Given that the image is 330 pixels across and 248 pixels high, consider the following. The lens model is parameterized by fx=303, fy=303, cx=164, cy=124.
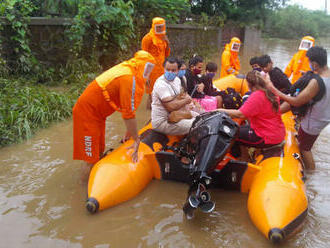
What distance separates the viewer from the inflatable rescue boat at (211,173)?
2693mm

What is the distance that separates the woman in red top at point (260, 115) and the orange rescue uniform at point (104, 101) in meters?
1.12

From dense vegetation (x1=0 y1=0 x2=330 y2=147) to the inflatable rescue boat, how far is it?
2.41 meters

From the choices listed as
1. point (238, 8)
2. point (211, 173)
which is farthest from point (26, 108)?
point (238, 8)

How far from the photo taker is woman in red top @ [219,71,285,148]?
3.23m

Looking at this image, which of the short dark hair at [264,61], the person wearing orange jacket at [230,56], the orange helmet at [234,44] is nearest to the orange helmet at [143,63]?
the short dark hair at [264,61]

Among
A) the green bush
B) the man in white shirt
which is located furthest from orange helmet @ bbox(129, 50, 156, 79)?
the green bush

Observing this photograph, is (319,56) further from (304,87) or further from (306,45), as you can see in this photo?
(306,45)

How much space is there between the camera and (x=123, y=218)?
3.02 m

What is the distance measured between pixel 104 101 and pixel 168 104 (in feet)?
3.01

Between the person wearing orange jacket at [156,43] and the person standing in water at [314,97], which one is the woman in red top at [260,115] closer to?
the person standing in water at [314,97]

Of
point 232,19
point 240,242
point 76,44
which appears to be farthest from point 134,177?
point 232,19

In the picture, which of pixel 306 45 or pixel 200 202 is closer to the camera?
pixel 200 202

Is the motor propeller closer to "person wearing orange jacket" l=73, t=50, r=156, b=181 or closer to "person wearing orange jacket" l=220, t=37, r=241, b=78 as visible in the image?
"person wearing orange jacket" l=73, t=50, r=156, b=181

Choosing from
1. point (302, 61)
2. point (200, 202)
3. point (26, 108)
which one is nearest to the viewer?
point (200, 202)
